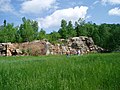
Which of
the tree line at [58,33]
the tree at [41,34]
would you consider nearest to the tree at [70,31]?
the tree line at [58,33]

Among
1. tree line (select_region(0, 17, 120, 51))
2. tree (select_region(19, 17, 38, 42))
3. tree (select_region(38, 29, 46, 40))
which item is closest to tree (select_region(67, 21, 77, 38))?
tree line (select_region(0, 17, 120, 51))

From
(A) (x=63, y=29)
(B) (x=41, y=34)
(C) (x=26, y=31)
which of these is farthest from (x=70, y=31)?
(C) (x=26, y=31)

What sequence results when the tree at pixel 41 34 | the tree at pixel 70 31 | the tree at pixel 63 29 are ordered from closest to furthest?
the tree at pixel 41 34 → the tree at pixel 63 29 → the tree at pixel 70 31

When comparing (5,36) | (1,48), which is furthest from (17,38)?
(1,48)

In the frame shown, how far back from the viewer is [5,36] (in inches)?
3226

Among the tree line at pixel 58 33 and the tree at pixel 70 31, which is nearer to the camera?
the tree line at pixel 58 33

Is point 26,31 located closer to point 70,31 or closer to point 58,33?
point 58,33

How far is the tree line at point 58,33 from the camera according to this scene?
8288 centimetres

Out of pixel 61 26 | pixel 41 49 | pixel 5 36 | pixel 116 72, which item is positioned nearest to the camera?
pixel 116 72

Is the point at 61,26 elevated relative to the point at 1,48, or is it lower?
elevated

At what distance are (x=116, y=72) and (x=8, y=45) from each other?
210 ft

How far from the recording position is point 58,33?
93.4 meters

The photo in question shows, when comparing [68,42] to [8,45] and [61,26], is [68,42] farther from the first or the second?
[8,45]

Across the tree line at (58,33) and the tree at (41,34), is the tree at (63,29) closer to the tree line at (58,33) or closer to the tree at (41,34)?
the tree line at (58,33)
